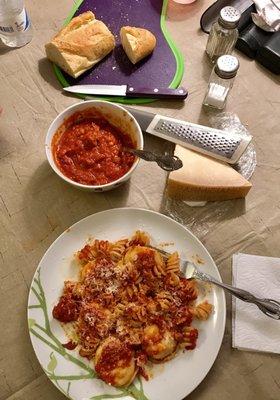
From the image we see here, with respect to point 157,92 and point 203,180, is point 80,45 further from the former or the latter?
point 203,180

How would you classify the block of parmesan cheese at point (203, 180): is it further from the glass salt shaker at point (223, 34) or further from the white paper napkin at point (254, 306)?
the glass salt shaker at point (223, 34)

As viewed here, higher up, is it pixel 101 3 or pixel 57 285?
pixel 101 3

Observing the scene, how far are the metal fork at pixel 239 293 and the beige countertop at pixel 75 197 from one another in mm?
72

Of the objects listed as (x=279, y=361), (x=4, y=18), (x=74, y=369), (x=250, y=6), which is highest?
(x=250, y=6)

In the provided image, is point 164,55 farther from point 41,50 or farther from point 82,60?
point 41,50

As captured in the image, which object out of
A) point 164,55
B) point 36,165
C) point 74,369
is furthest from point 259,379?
point 164,55

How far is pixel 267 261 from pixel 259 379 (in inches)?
9.5

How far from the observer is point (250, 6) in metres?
1.23

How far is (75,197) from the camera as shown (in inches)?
41.8

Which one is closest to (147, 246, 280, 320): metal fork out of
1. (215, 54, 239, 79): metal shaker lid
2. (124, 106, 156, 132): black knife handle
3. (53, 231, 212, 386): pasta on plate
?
(53, 231, 212, 386): pasta on plate

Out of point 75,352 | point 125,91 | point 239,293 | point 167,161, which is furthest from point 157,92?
point 75,352

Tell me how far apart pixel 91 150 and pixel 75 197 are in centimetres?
12

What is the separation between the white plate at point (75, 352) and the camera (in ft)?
2.87

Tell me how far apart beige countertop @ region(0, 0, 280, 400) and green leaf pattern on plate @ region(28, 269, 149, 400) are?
6 centimetres
